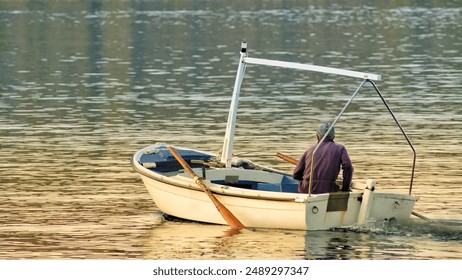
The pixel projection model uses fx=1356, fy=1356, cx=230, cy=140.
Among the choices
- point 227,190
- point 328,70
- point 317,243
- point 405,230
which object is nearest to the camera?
point 317,243

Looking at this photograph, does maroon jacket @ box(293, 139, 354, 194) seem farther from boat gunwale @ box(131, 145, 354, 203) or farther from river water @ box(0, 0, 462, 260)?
river water @ box(0, 0, 462, 260)

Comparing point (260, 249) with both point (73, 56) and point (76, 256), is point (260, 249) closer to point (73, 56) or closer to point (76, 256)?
point (76, 256)

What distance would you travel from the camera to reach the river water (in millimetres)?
26828

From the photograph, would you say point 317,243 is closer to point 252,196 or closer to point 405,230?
point 252,196

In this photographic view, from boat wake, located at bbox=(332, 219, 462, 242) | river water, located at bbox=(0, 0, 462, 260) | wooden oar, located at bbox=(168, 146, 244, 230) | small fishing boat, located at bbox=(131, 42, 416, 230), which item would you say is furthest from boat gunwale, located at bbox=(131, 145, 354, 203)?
river water, located at bbox=(0, 0, 462, 260)

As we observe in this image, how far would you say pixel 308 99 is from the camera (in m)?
54.6

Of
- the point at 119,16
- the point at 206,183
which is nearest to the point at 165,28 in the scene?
the point at 119,16

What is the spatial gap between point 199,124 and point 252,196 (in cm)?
1957

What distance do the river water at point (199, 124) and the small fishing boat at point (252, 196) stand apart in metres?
0.30

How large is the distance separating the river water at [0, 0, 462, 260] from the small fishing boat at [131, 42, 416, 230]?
300 millimetres

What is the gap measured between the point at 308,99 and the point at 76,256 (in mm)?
29807

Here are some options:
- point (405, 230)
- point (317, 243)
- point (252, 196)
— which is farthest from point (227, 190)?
point (405, 230)

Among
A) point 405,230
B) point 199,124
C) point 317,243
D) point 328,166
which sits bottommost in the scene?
point 199,124

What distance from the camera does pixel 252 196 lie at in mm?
26906
